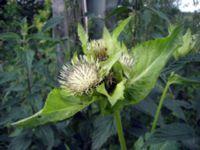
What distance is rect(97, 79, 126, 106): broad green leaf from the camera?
82cm

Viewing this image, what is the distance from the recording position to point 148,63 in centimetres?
85

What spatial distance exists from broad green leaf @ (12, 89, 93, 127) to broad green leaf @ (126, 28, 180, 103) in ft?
0.34

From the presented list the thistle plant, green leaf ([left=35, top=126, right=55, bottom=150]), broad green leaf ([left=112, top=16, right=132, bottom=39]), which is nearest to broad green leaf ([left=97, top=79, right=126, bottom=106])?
the thistle plant

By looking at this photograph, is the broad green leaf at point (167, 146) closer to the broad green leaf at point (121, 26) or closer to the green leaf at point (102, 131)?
the green leaf at point (102, 131)

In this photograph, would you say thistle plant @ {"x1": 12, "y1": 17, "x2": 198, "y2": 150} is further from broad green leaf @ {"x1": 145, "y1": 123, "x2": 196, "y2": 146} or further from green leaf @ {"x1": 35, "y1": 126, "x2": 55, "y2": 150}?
green leaf @ {"x1": 35, "y1": 126, "x2": 55, "y2": 150}

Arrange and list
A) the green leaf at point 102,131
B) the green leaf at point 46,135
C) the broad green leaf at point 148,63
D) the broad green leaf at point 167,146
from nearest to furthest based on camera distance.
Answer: the broad green leaf at point 148,63, the broad green leaf at point 167,146, the green leaf at point 102,131, the green leaf at point 46,135

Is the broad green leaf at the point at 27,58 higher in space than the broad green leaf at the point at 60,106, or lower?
higher

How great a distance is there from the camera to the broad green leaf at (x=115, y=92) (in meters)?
0.82

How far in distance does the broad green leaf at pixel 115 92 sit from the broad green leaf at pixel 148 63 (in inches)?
1.3

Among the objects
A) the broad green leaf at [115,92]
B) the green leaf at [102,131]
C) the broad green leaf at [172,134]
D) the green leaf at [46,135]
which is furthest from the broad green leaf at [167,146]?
the green leaf at [46,135]

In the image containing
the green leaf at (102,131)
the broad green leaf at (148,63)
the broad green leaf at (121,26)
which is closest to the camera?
the broad green leaf at (148,63)

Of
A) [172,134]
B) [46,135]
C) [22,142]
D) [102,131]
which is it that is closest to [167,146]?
[172,134]

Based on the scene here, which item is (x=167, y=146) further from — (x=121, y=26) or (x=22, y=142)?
(x=22, y=142)

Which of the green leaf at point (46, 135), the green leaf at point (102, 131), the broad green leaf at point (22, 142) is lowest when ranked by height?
the broad green leaf at point (22, 142)
